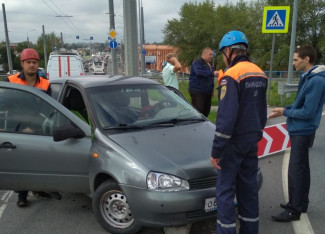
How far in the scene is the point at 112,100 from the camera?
4164mm

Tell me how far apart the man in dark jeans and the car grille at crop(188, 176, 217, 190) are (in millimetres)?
3941

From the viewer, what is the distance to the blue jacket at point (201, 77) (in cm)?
693

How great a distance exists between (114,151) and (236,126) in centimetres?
123

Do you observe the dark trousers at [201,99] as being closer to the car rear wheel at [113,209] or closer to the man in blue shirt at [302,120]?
the man in blue shirt at [302,120]

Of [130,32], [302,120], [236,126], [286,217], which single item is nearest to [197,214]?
[236,126]

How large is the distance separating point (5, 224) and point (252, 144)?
9.39ft

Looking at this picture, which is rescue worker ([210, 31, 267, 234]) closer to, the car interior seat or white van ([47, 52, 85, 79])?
the car interior seat

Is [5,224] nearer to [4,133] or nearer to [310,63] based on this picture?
[4,133]

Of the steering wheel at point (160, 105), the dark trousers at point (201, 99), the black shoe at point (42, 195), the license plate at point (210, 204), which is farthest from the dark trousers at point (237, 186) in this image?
the dark trousers at point (201, 99)

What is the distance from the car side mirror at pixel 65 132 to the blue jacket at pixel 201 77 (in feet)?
12.5

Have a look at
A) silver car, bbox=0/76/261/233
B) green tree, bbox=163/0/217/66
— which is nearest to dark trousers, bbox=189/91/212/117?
silver car, bbox=0/76/261/233

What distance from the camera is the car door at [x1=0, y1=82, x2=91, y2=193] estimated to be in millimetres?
3744

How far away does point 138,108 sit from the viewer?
430 centimetres

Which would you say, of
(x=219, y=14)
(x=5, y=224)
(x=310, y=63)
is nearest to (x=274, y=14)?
(x=310, y=63)
